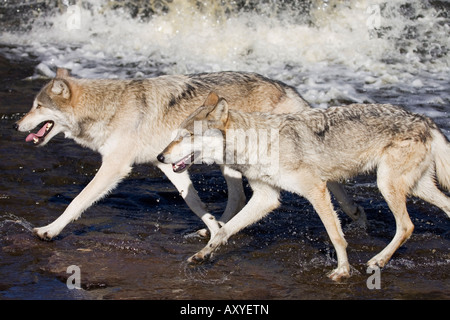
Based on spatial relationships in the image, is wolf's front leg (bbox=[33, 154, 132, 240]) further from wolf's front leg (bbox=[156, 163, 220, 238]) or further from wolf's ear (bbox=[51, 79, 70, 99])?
wolf's ear (bbox=[51, 79, 70, 99])

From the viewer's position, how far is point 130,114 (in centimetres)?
664

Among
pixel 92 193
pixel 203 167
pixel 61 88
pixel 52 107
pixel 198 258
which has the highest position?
pixel 61 88

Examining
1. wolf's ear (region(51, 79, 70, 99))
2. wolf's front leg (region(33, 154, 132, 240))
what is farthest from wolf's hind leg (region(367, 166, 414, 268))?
wolf's ear (region(51, 79, 70, 99))

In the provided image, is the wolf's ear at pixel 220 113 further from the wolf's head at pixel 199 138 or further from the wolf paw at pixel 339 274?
the wolf paw at pixel 339 274

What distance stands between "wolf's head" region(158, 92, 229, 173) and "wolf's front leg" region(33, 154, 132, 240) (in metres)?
1.02

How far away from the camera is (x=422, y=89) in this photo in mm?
11727

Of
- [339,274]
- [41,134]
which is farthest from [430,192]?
[41,134]

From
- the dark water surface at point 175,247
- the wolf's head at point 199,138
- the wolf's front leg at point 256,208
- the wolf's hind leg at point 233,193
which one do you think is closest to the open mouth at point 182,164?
the wolf's head at point 199,138

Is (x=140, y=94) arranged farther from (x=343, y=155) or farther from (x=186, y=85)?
(x=343, y=155)

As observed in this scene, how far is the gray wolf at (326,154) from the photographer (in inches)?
224

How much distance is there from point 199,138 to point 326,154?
122 cm

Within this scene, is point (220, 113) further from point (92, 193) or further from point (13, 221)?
point (13, 221)

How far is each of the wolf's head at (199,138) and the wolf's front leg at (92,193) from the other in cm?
102

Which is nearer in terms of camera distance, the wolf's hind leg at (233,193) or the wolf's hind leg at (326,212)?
the wolf's hind leg at (326,212)
